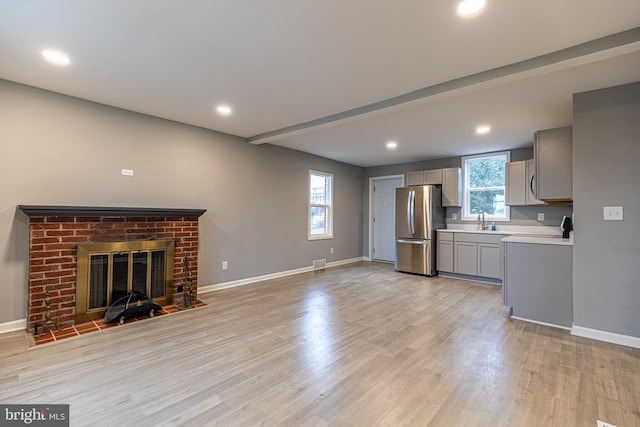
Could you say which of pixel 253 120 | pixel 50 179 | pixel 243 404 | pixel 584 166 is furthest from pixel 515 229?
pixel 50 179

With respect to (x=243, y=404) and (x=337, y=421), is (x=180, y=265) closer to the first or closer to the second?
(x=243, y=404)

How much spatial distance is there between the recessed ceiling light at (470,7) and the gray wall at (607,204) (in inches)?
76.4

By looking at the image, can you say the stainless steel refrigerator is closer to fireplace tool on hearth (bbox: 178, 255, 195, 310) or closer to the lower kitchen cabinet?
the lower kitchen cabinet

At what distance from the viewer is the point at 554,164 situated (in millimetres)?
3441

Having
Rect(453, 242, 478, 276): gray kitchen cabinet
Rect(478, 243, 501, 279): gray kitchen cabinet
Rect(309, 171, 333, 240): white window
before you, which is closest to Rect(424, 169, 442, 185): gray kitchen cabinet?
Answer: Rect(453, 242, 478, 276): gray kitchen cabinet

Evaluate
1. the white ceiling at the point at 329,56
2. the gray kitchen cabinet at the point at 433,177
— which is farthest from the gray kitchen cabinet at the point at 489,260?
the white ceiling at the point at 329,56

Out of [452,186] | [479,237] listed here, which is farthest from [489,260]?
[452,186]

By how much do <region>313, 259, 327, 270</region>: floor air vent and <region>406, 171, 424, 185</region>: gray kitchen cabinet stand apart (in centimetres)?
247

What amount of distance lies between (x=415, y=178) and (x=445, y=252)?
1.64 m

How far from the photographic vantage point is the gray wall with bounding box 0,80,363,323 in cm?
283

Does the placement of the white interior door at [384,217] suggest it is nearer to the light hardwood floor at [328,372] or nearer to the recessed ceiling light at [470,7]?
the light hardwood floor at [328,372]

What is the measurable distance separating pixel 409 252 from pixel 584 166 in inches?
129

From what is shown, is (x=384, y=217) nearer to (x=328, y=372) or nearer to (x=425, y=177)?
(x=425, y=177)

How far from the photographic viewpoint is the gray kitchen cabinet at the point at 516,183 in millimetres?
4770
